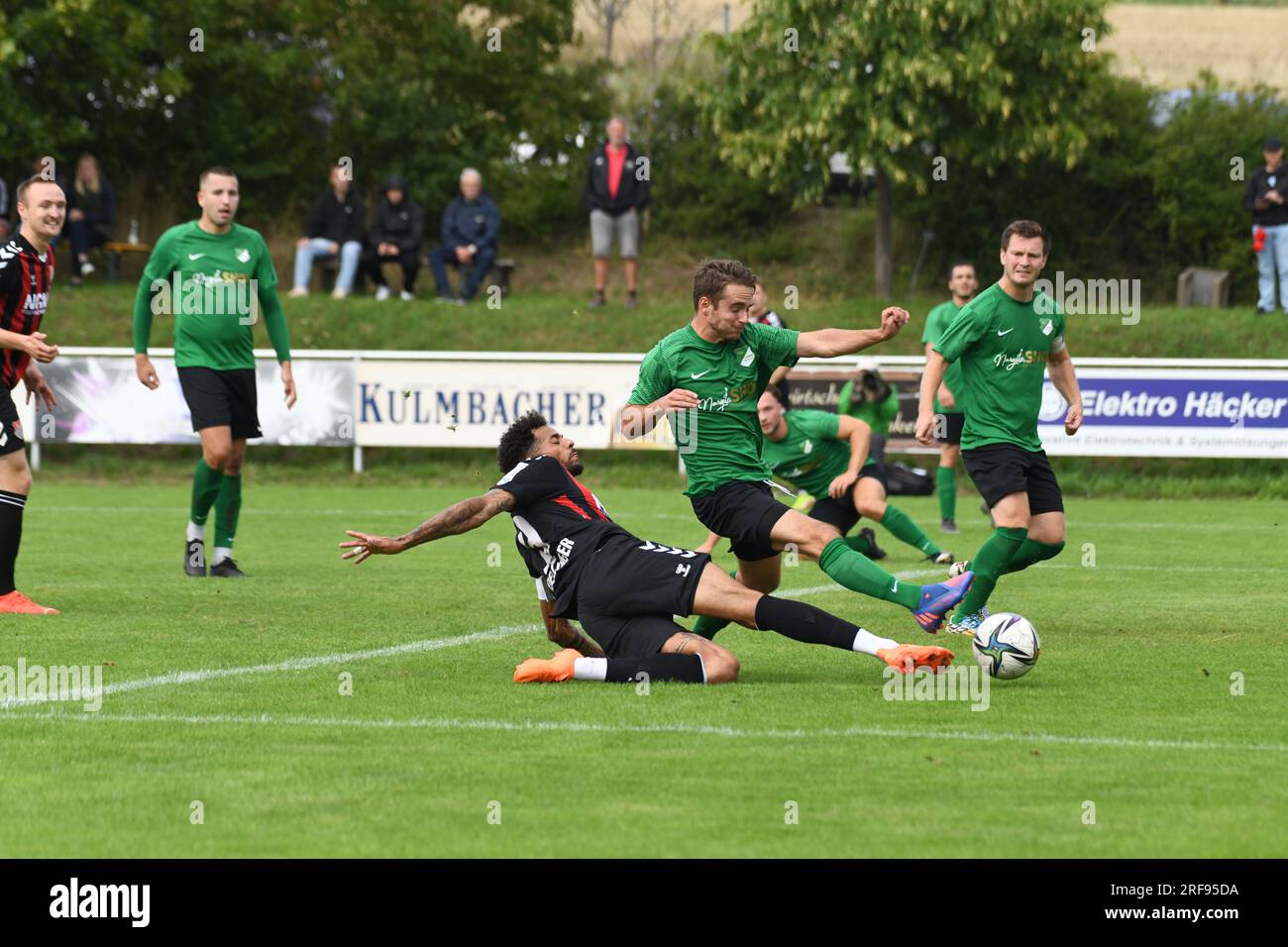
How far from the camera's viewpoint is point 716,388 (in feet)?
28.1

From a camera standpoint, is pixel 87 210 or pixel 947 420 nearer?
pixel 947 420

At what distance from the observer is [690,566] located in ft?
25.7

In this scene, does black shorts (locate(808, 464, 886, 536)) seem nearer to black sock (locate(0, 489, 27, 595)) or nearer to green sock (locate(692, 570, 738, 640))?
green sock (locate(692, 570, 738, 640))

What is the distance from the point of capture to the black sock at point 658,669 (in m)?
7.72

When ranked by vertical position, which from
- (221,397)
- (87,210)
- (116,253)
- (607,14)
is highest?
(607,14)

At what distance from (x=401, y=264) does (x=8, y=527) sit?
16.7m

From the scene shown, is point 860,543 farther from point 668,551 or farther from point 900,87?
point 900,87

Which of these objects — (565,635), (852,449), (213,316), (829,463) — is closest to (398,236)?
(829,463)

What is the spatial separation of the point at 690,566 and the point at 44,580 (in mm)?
5771

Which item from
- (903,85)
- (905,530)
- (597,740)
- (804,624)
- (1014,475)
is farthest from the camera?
(903,85)

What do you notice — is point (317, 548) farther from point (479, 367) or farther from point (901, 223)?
point (901, 223)

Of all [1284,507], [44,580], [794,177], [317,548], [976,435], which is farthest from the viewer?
[794,177]

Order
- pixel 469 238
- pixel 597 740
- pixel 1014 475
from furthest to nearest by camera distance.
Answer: pixel 469 238 < pixel 1014 475 < pixel 597 740

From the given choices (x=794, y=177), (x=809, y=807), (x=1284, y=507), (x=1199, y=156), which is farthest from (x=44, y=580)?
(x=1199, y=156)
